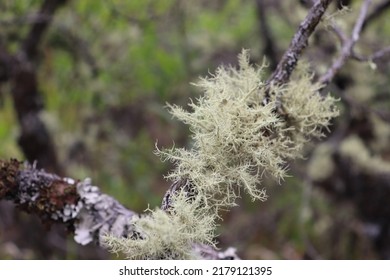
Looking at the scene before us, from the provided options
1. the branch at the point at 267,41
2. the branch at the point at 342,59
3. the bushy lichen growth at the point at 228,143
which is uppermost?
the branch at the point at 267,41

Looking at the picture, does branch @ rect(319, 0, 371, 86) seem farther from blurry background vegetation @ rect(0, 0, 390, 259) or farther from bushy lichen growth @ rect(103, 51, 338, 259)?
blurry background vegetation @ rect(0, 0, 390, 259)

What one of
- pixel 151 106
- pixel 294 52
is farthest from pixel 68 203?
pixel 151 106

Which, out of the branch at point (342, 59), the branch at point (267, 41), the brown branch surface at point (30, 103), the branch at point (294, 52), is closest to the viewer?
the branch at point (294, 52)

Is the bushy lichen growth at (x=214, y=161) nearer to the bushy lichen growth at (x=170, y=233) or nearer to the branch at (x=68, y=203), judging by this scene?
the bushy lichen growth at (x=170, y=233)

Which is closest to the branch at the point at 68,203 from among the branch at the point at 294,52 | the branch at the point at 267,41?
the branch at the point at 294,52

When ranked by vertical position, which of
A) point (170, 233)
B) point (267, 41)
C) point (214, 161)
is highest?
point (267, 41)

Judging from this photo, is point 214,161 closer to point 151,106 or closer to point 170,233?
point 170,233
